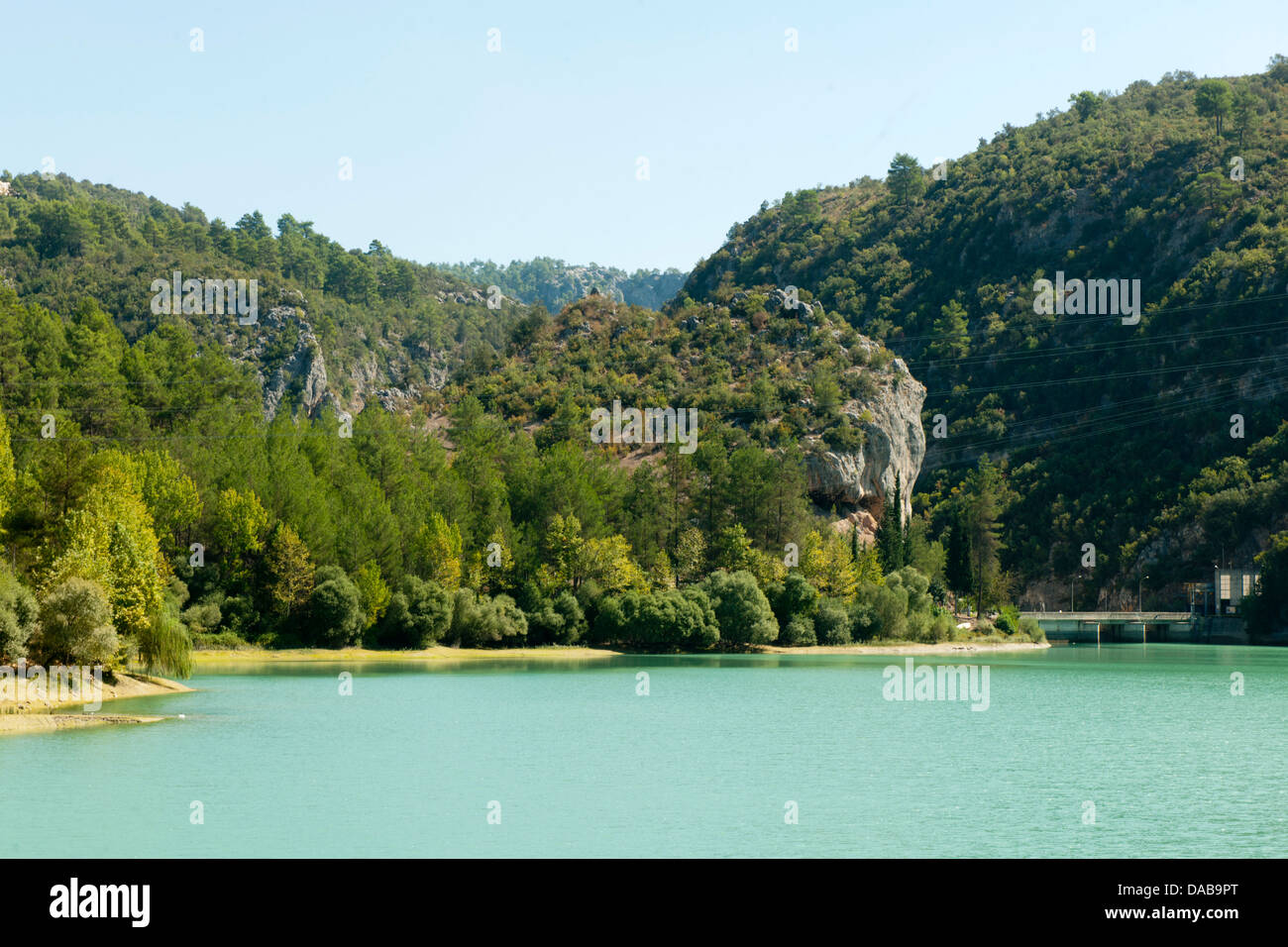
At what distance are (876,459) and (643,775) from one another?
9685cm

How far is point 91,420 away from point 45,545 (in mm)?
32791

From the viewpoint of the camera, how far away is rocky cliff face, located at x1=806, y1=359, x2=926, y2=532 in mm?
127500

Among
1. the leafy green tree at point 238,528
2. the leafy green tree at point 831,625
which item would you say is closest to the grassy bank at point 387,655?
the leafy green tree at point 238,528

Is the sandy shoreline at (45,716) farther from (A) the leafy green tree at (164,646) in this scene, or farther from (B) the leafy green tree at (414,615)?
(B) the leafy green tree at (414,615)

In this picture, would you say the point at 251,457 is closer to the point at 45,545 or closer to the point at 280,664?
the point at 280,664

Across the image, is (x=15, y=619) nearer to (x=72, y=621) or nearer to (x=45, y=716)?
(x=72, y=621)

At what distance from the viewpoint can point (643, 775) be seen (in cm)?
3866

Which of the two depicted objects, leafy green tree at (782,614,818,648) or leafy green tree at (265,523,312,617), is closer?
leafy green tree at (265,523,312,617)

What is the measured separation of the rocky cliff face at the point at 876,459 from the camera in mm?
127500

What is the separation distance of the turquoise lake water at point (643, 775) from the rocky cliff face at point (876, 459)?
6194cm

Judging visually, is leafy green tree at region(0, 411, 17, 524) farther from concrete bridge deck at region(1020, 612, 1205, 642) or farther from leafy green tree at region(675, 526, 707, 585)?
concrete bridge deck at region(1020, 612, 1205, 642)

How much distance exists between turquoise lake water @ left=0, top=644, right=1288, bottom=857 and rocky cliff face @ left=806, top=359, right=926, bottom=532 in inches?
2439

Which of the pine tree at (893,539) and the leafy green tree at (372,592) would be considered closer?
the leafy green tree at (372,592)

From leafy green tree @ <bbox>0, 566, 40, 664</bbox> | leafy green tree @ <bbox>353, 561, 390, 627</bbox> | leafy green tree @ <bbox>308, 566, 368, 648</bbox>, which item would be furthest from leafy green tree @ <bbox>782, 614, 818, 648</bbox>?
leafy green tree @ <bbox>0, 566, 40, 664</bbox>
